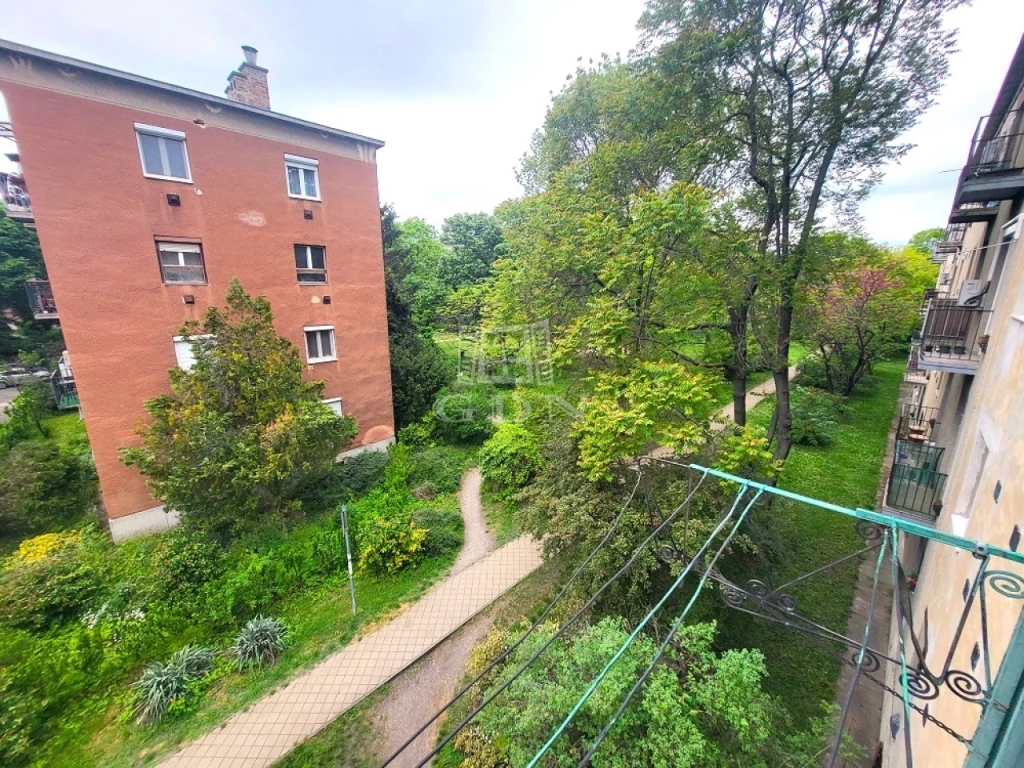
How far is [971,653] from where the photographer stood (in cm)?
300

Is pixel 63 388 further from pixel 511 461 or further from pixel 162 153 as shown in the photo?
pixel 511 461

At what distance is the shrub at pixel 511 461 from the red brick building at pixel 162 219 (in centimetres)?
525

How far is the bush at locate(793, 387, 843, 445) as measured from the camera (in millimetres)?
16016

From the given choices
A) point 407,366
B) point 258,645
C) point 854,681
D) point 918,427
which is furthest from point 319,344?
point 918,427

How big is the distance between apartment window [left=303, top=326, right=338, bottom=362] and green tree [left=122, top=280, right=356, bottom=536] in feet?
6.73

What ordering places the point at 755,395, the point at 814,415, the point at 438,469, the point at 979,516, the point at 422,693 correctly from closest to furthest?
1. the point at 979,516
2. the point at 422,693
3. the point at 438,469
4. the point at 814,415
5. the point at 755,395

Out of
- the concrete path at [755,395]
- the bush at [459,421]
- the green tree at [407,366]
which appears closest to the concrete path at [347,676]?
the bush at [459,421]

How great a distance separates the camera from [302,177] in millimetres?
11445

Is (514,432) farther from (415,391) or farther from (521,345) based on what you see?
(415,391)

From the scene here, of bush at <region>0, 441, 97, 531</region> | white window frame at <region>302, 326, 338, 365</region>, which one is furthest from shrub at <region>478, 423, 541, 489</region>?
bush at <region>0, 441, 97, 531</region>

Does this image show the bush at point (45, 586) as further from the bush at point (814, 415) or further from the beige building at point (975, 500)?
the bush at point (814, 415)

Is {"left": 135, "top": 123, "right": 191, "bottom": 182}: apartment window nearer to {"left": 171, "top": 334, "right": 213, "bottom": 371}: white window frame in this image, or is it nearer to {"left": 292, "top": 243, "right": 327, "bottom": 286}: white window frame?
{"left": 292, "top": 243, "right": 327, "bottom": 286}: white window frame

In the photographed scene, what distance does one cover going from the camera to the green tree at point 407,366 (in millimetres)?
15094

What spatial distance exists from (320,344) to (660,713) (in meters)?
12.0
